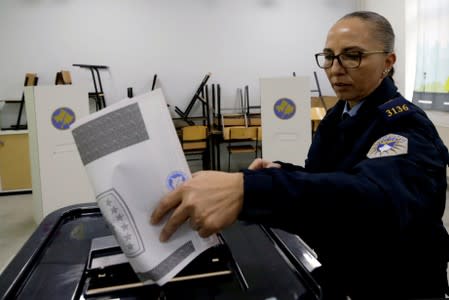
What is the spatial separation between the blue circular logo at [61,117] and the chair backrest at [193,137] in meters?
1.78

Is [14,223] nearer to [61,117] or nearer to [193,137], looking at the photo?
[61,117]

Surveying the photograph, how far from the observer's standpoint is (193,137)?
15.6 ft

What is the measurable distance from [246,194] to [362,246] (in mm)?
310

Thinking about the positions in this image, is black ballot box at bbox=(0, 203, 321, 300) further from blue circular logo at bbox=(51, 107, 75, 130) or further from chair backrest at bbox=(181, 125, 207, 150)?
chair backrest at bbox=(181, 125, 207, 150)

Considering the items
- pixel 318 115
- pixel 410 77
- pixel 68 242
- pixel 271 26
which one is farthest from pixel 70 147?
pixel 410 77

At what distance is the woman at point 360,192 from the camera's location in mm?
497

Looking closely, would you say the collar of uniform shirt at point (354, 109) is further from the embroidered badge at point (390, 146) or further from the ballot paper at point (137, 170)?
the ballot paper at point (137, 170)

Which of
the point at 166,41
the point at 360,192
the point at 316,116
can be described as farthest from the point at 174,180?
the point at 166,41

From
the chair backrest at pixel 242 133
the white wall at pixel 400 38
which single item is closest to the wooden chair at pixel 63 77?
the chair backrest at pixel 242 133

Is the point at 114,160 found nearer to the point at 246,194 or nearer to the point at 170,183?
the point at 170,183

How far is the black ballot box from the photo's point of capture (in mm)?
653

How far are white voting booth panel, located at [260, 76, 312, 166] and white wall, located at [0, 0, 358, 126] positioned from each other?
232 cm

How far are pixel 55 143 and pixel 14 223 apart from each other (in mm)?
1089

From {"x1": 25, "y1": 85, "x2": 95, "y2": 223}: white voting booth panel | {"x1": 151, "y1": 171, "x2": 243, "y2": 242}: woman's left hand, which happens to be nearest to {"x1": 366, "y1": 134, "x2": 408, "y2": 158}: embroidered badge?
{"x1": 151, "y1": 171, "x2": 243, "y2": 242}: woman's left hand
